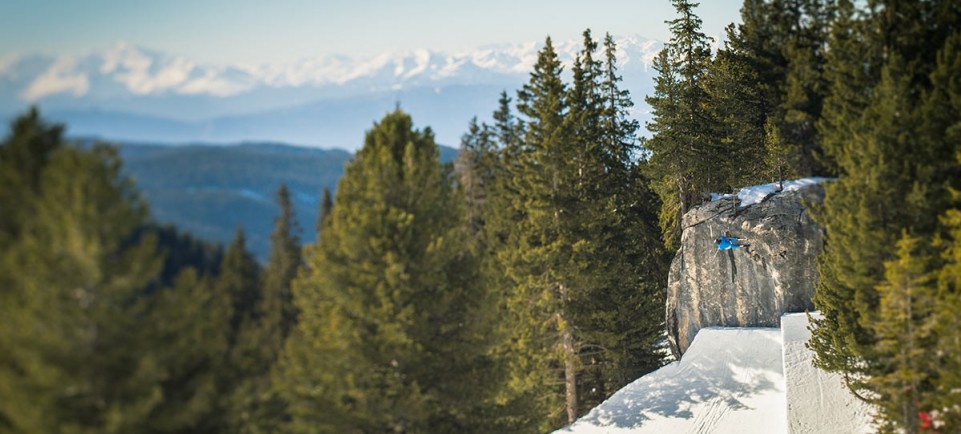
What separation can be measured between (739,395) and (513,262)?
10.2 m

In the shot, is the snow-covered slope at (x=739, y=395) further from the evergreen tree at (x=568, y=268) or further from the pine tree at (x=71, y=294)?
the pine tree at (x=71, y=294)

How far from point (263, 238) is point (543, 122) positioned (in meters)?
13.9

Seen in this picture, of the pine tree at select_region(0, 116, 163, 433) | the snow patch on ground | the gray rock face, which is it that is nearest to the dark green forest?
the pine tree at select_region(0, 116, 163, 433)

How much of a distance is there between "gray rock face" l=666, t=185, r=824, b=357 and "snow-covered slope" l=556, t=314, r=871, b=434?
A: 3.67 feet

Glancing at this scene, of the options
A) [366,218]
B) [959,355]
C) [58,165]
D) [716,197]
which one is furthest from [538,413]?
[716,197]

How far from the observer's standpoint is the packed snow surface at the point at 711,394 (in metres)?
→ 24.6

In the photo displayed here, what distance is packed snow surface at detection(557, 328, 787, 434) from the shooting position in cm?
2458

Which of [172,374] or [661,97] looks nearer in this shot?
[172,374]

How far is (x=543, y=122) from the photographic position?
28.8 metres

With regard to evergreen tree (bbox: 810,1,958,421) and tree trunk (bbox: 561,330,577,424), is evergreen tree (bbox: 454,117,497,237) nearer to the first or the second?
tree trunk (bbox: 561,330,577,424)

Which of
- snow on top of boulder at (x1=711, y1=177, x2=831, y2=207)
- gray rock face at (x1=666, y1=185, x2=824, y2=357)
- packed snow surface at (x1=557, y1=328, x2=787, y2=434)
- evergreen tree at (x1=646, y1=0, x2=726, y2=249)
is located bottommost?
packed snow surface at (x1=557, y1=328, x2=787, y2=434)

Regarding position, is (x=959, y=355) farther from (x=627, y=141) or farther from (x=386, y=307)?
(x=627, y=141)

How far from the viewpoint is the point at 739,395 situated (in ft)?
86.2

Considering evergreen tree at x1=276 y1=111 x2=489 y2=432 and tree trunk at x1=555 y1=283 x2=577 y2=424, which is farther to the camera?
tree trunk at x1=555 y1=283 x2=577 y2=424
